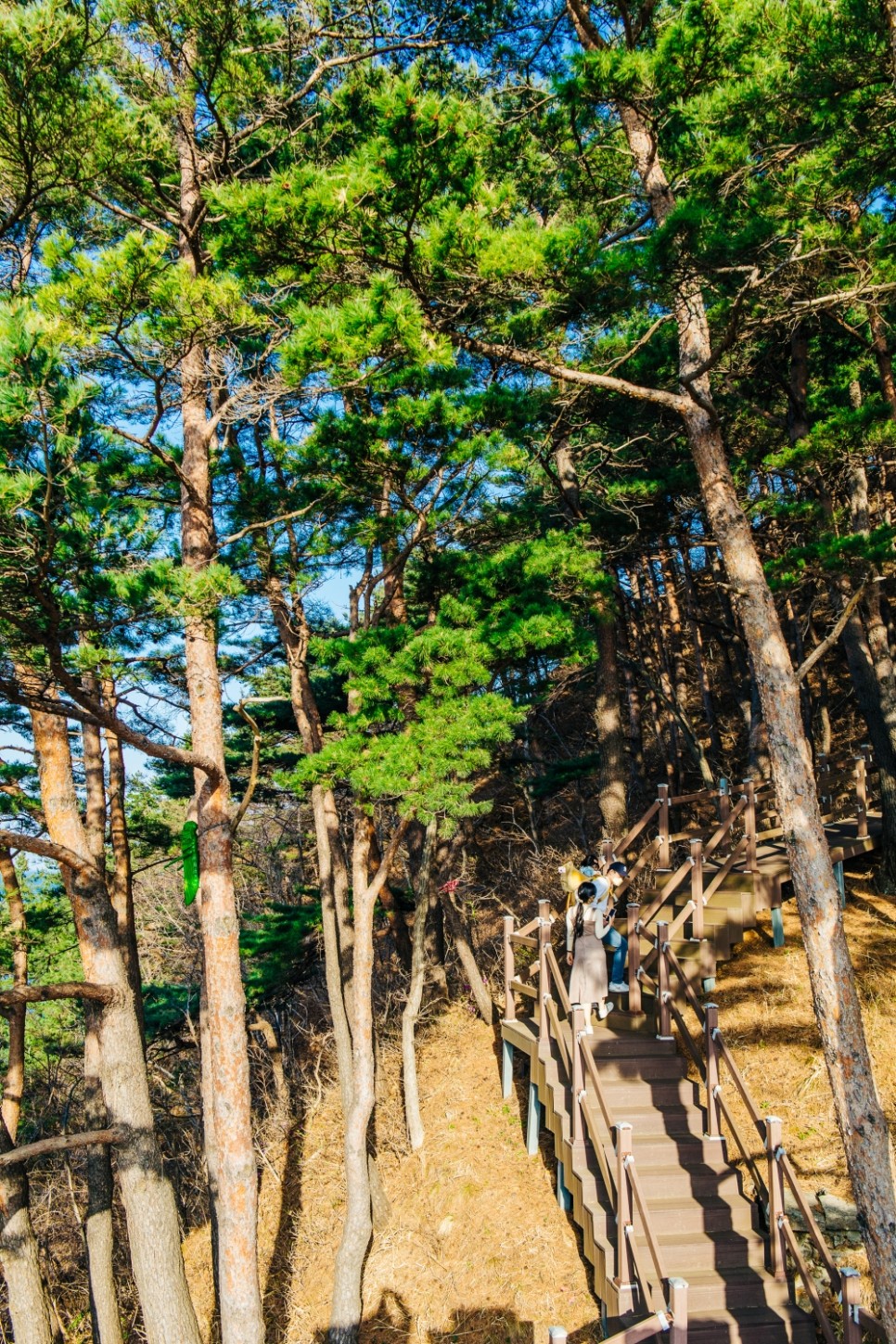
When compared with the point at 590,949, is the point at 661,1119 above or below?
below

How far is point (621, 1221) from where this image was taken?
18.9ft

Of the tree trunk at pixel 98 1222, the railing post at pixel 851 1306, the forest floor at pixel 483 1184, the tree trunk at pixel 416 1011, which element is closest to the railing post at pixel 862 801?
the forest floor at pixel 483 1184

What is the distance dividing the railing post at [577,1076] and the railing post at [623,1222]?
1.04 metres

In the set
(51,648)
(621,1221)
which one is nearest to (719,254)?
(51,648)

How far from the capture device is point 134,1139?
23.7ft

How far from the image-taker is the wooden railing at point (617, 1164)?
474cm

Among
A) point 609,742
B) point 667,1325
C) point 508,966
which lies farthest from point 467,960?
point 667,1325

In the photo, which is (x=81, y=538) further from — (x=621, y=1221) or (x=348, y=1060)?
(x=348, y=1060)

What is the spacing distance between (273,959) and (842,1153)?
26.5ft

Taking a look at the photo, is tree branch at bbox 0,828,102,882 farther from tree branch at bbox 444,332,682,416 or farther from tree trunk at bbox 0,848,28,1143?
tree branch at bbox 444,332,682,416

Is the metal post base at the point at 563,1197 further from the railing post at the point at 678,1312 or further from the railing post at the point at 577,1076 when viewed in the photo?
the railing post at the point at 678,1312

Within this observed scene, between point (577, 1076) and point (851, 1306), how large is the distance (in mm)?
2520

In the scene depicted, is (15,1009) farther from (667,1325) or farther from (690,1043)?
(667,1325)

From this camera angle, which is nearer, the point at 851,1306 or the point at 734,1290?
the point at 851,1306
